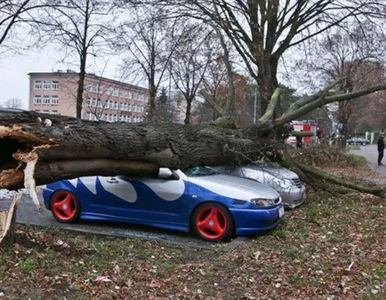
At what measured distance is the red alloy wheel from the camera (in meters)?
7.09

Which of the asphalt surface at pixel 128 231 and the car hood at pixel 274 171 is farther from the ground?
the car hood at pixel 274 171

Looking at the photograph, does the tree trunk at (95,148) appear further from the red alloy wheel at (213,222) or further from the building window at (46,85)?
the building window at (46,85)

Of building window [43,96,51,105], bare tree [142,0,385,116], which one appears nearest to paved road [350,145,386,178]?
bare tree [142,0,385,116]

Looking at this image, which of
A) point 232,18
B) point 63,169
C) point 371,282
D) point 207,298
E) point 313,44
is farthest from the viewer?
point 313,44

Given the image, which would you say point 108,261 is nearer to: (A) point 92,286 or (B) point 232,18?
(A) point 92,286

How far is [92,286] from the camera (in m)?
4.50

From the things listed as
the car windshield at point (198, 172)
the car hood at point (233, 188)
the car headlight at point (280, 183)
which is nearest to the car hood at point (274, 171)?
the car headlight at point (280, 183)

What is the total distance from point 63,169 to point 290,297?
301 centimetres

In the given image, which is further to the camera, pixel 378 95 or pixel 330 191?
pixel 378 95

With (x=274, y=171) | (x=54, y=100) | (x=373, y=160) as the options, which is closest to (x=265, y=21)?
(x=274, y=171)

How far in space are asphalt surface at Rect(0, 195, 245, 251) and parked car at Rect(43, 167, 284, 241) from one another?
0.15 meters

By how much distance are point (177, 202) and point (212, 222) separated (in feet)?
2.09

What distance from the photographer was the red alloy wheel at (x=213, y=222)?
23.3 ft

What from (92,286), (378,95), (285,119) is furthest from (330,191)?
(378,95)
